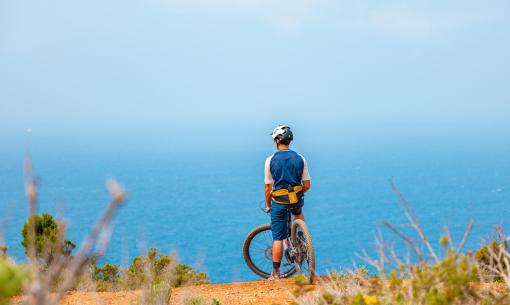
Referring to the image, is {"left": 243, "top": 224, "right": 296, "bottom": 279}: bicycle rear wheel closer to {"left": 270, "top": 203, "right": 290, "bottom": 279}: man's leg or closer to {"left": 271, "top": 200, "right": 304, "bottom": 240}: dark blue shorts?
{"left": 270, "top": 203, "right": 290, "bottom": 279}: man's leg

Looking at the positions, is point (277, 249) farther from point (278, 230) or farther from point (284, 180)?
point (284, 180)

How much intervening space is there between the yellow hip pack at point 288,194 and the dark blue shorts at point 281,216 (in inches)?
3.7

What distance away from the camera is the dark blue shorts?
833 centimetres

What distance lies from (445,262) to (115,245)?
417 ft

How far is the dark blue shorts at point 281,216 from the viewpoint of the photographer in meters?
8.33

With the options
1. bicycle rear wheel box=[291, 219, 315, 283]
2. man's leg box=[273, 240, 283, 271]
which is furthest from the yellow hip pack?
man's leg box=[273, 240, 283, 271]

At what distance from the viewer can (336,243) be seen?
391 feet

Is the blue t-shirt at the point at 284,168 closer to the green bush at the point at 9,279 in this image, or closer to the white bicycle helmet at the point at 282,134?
the white bicycle helmet at the point at 282,134

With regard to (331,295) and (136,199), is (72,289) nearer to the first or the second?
(331,295)

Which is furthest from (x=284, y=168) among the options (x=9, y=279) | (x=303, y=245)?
(x=9, y=279)

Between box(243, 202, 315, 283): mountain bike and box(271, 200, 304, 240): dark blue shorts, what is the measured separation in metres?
0.10

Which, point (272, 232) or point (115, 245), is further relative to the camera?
point (115, 245)

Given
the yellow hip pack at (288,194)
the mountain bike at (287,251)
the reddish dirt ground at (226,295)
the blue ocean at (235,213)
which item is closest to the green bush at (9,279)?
the reddish dirt ground at (226,295)

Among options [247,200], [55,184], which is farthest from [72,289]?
[55,184]
